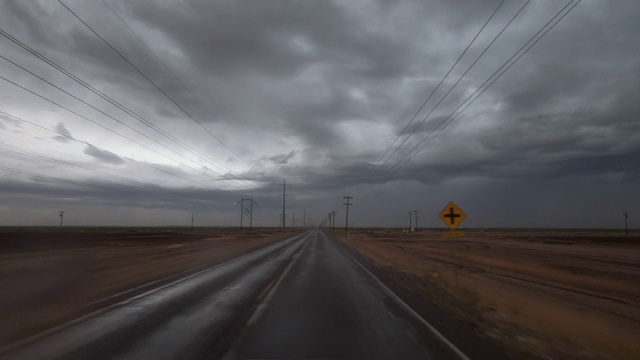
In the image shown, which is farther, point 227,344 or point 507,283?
point 507,283

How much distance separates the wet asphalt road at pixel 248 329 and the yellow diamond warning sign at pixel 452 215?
18.9 feet

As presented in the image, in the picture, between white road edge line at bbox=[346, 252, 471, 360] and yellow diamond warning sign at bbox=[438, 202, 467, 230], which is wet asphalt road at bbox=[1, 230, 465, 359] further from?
yellow diamond warning sign at bbox=[438, 202, 467, 230]

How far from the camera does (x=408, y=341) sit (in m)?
8.34

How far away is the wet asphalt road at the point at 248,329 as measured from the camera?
291 inches

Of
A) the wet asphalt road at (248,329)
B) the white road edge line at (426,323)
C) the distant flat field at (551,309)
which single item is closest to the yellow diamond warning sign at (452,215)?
the distant flat field at (551,309)

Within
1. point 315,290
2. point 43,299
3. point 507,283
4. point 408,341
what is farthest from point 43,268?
point 507,283

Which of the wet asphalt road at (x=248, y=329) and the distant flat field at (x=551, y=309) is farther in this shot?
the distant flat field at (x=551, y=309)

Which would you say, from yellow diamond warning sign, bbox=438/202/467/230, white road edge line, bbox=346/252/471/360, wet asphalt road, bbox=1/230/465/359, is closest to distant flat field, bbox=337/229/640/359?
white road edge line, bbox=346/252/471/360

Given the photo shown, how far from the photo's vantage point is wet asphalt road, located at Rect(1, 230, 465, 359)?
7.40 meters

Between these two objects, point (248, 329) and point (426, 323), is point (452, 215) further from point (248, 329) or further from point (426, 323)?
point (248, 329)

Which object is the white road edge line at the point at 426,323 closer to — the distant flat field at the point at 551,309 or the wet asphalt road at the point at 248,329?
the wet asphalt road at the point at 248,329

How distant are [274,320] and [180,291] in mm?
5614

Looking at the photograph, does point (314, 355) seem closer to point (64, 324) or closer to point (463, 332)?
point (463, 332)

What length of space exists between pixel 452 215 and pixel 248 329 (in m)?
12.9
